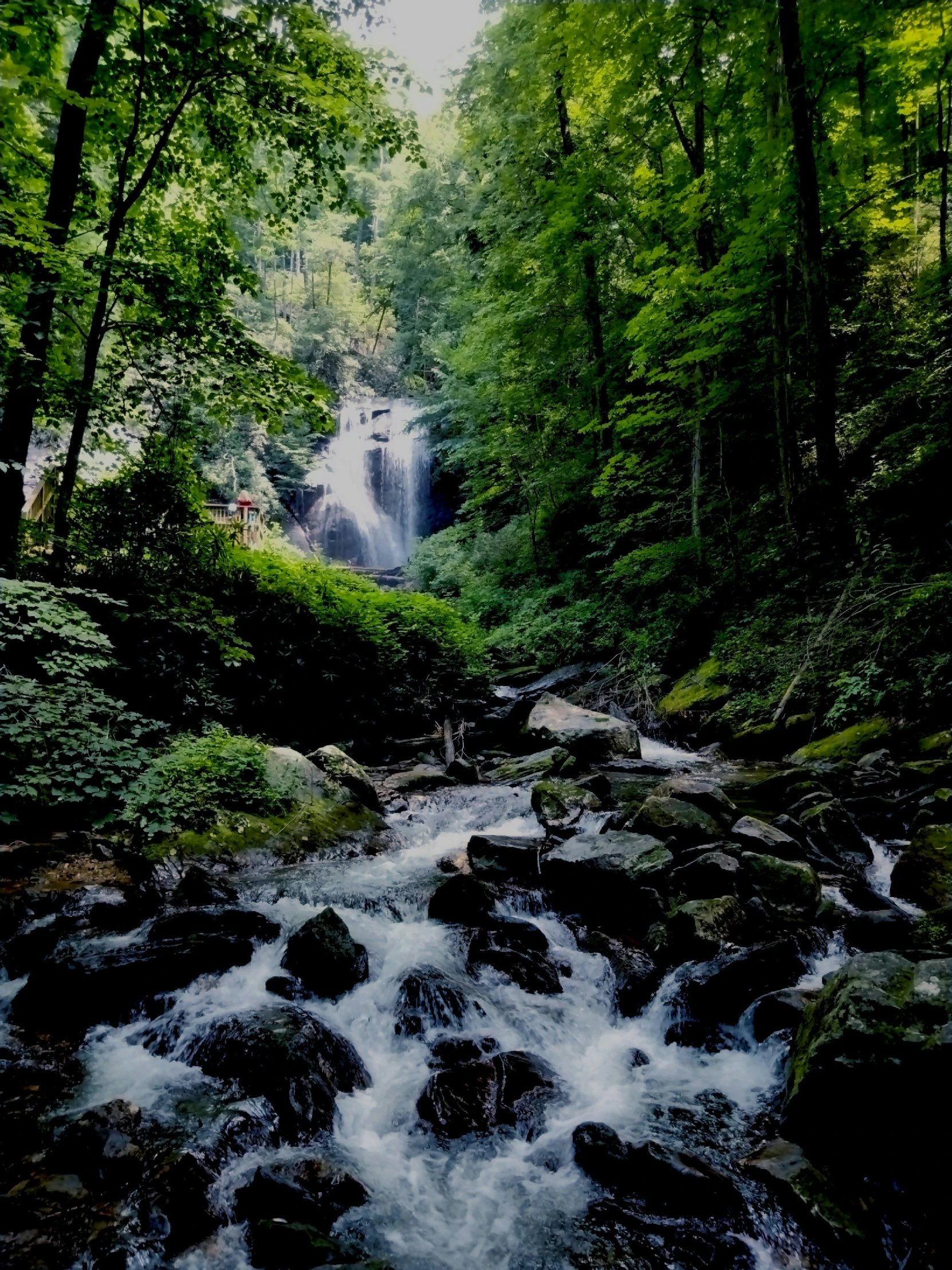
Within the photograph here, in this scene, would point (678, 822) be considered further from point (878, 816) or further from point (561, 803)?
point (878, 816)

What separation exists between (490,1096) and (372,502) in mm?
30205

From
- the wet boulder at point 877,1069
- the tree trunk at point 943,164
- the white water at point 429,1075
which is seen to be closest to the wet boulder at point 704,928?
the white water at point 429,1075

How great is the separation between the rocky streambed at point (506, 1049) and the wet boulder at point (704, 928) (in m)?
0.02

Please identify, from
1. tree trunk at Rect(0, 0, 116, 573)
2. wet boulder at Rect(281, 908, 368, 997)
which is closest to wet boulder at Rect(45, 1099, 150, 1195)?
wet boulder at Rect(281, 908, 368, 997)

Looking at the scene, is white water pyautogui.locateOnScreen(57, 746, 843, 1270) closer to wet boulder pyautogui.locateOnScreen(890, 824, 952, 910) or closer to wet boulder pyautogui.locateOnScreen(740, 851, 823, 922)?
wet boulder pyautogui.locateOnScreen(740, 851, 823, 922)

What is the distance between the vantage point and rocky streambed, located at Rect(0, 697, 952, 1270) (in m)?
2.48

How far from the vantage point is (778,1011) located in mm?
3510

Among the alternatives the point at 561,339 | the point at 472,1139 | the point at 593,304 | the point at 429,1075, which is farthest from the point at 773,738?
the point at 561,339

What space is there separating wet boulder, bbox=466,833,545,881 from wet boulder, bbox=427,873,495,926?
56 centimetres

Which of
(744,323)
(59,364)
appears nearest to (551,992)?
(59,364)

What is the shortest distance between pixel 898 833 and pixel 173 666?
311 inches

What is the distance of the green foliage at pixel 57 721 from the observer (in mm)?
4578

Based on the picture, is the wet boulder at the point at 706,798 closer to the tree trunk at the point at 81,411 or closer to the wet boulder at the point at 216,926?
the wet boulder at the point at 216,926

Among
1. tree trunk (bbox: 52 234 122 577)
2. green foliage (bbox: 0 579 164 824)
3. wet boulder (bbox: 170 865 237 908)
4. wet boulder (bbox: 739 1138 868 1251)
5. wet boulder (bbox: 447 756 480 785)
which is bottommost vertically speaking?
wet boulder (bbox: 447 756 480 785)
